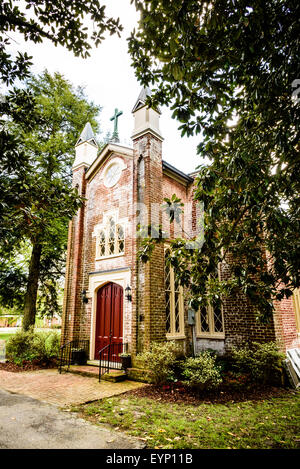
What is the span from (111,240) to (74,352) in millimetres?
4562

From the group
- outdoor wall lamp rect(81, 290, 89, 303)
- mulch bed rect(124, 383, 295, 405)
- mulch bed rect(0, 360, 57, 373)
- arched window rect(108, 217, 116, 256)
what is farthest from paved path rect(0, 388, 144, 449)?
arched window rect(108, 217, 116, 256)

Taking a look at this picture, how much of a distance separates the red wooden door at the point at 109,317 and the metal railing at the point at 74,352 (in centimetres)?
49

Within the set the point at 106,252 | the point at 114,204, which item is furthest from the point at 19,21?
the point at 106,252

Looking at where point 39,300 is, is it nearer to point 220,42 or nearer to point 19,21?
point 19,21

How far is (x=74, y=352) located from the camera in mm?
10164

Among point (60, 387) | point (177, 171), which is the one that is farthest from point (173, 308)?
point (177, 171)

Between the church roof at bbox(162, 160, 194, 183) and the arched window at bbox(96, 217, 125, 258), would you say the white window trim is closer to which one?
the arched window at bbox(96, 217, 125, 258)

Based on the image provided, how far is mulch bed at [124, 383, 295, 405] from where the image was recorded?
6320 millimetres

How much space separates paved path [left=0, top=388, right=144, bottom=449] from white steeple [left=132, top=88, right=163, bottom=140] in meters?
9.08

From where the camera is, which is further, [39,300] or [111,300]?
[39,300]

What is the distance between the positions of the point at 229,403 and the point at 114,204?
7993 mm

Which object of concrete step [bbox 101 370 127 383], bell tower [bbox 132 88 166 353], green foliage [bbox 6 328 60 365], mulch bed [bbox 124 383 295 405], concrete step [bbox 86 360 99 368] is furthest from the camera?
green foliage [bbox 6 328 60 365]

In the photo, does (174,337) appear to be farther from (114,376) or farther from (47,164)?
(47,164)

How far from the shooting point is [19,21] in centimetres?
441
